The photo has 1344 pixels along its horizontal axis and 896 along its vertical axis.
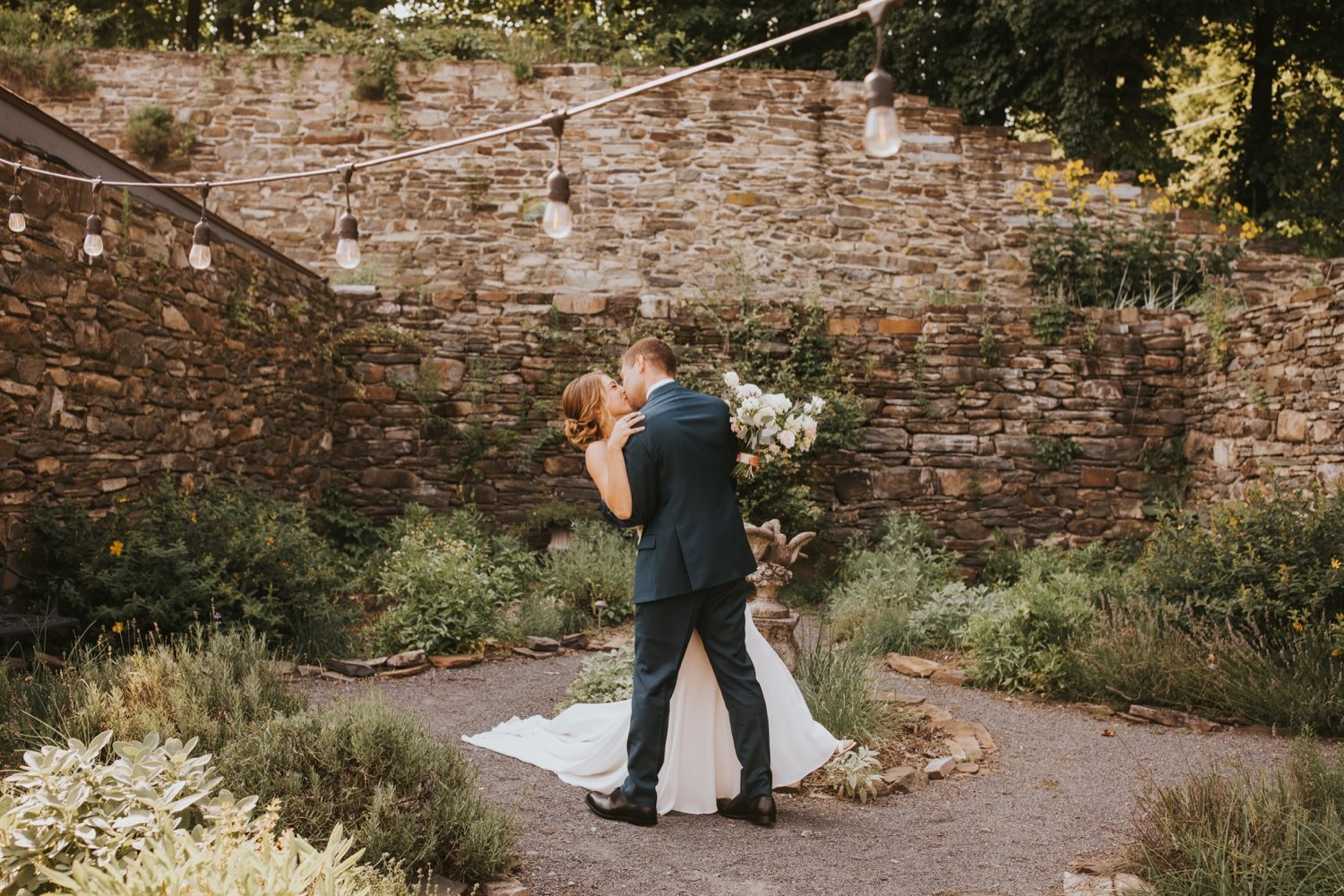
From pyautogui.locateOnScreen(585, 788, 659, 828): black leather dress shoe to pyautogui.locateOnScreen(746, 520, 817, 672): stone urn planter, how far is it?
158 cm

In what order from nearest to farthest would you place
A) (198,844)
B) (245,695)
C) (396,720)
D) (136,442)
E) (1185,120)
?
(198,844)
(396,720)
(245,695)
(136,442)
(1185,120)

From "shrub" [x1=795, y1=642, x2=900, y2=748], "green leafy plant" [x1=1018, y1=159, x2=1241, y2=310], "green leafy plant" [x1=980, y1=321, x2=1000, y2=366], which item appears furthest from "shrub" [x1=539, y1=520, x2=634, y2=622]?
"green leafy plant" [x1=1018, y1=159, x2=1241, y2=310]

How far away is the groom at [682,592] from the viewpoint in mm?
3703

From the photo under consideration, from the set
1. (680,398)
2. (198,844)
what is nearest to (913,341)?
(680,398)

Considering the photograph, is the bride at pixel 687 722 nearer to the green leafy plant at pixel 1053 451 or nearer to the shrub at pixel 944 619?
the shrub at pixel 944 619

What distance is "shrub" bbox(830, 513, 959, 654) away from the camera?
23.4 feet

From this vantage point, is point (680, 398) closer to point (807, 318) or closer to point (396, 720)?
point (396, 720)

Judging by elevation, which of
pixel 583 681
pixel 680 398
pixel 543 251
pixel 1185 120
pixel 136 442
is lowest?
pixel 583 681

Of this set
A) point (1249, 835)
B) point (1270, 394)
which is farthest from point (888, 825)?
point (1270, 394)

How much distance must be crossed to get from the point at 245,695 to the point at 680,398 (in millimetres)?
2091

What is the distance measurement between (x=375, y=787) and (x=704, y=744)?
53.9 inches

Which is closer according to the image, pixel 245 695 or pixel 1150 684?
pixel 245 695

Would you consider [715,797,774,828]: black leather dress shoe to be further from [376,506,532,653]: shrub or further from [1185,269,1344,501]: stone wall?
[1185,269,1344,501]: stone wall

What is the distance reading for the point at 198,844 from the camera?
2.32 meters
